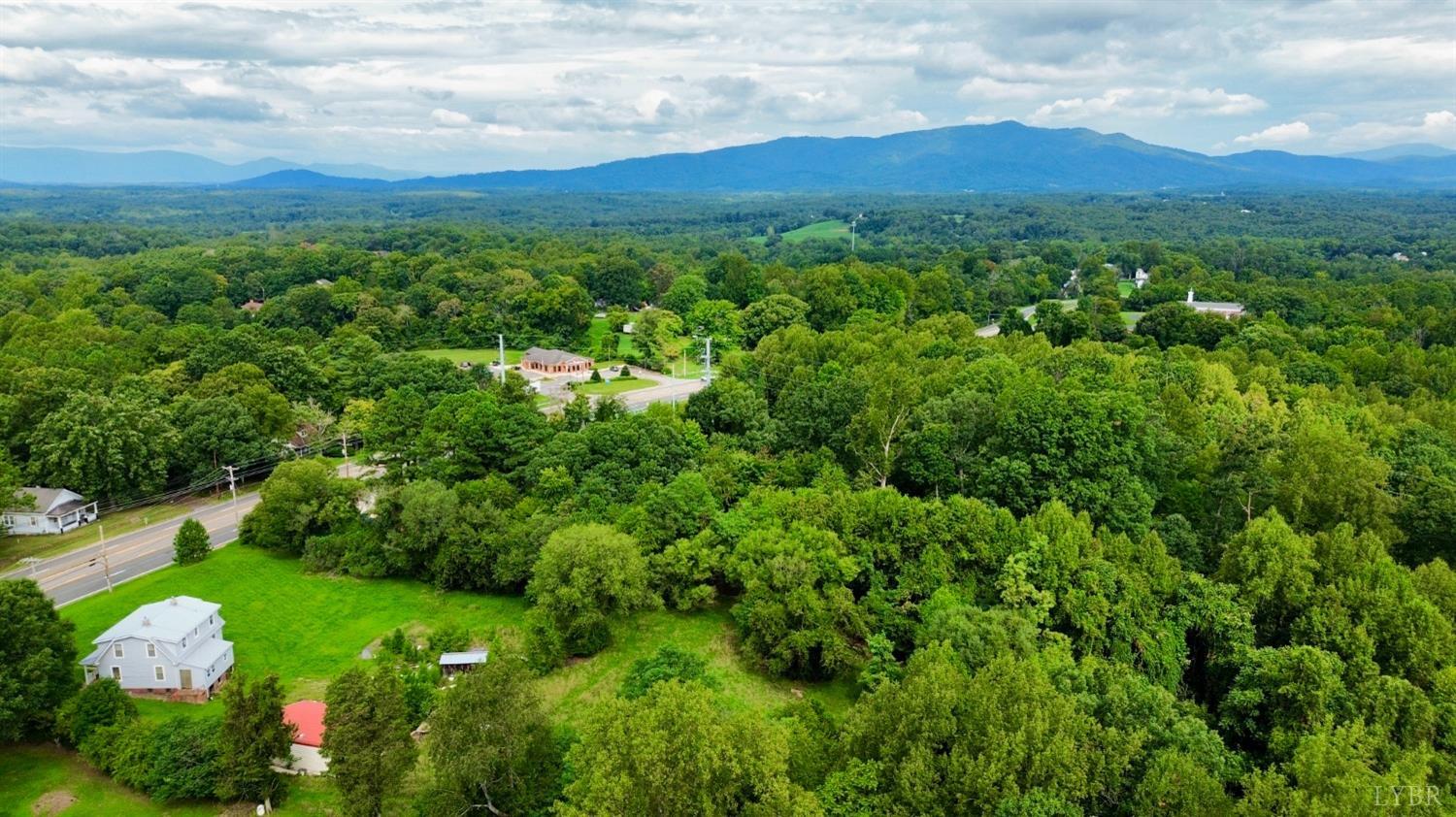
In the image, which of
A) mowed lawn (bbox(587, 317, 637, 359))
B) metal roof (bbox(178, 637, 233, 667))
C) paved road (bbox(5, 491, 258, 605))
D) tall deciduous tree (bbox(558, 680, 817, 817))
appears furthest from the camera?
mowed lawn (bbox(587, 317, 637, 359))

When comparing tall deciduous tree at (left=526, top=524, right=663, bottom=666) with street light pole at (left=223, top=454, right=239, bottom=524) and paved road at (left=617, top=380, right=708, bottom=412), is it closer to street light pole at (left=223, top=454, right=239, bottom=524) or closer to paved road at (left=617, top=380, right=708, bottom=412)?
street light pole at (left=223, top=454, right=239, bottom=524)

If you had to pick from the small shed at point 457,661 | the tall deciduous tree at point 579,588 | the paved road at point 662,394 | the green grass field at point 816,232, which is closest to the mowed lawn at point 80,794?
the small shed at point 457,661

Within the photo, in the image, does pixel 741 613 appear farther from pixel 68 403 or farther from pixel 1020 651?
pixel 68 403

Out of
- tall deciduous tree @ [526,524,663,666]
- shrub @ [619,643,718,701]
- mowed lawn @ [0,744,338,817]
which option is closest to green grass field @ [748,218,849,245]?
tall deciduous tree @ [526,524,663,666]

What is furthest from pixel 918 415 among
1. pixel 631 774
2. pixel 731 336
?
pixel 731 336

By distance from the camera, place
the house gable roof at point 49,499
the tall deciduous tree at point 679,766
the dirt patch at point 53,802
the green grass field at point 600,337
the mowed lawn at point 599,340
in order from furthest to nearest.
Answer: the green grass field at point 600,337 → the mowed lawn at point 599,340 → the house gable roof at point 49,499 → the dirt patch at point 53,802 → the tall deciduous tree at point 679,766

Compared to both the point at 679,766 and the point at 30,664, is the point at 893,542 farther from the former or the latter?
the point at 30,664

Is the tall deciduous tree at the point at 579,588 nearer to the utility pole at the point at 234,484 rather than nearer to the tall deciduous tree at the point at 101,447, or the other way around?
the utility pole at the point at 234,484
